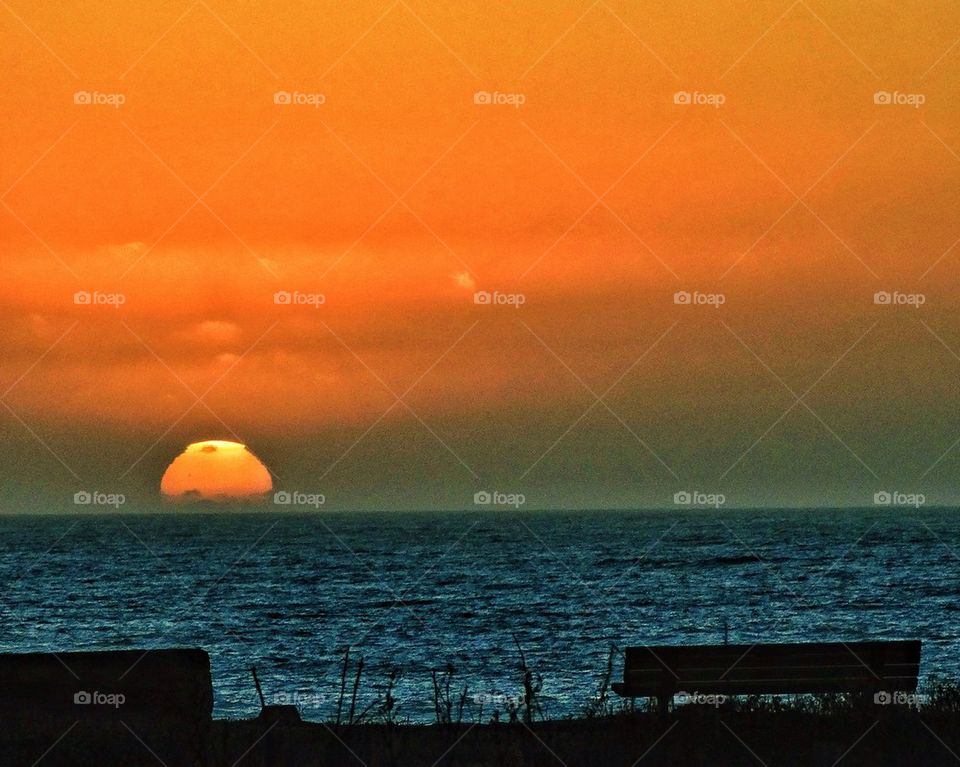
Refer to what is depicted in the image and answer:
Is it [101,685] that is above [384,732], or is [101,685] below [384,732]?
above

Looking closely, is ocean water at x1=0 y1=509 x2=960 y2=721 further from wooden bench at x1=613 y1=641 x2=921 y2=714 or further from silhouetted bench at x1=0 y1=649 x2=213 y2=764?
silhouetted bench at x1=0 y1=649 x2=213 y2=764

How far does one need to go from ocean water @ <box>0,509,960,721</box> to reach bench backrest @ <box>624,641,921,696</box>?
5214 mm

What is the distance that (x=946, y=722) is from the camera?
445 inches

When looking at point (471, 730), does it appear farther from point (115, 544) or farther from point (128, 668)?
point (115, 544)

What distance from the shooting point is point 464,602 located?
195 ft

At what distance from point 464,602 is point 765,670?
48.2 meters

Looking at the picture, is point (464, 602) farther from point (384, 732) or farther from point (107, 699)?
point (384, 732)

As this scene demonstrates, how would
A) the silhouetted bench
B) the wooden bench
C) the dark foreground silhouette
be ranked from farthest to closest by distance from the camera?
the wooden bench → the silhouetted bench → the dark foreground silhouette

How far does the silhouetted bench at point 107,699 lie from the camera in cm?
1101

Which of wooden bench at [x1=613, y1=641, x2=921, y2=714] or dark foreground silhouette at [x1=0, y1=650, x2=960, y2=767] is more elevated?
wooden bench at [x1=613, y1=641, x2=921, y2=714]

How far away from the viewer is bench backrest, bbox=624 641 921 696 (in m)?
11.9

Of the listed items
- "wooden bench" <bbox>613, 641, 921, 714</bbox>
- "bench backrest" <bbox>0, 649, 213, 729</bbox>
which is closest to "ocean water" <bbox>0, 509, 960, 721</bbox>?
"wooden bench" <bbox>613, 641, 921, 714</bbox>

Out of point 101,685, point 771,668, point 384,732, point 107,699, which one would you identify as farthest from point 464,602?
point 384,732

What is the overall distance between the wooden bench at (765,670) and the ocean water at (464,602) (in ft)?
17.0
